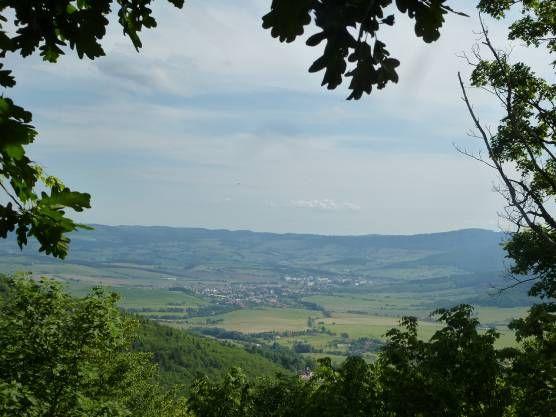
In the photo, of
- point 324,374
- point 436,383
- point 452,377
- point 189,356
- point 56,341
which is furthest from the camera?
point 189,356

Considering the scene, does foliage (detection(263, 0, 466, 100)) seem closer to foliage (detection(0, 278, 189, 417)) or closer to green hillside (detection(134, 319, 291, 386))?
foliage (detection(0, 278, 189, 417))

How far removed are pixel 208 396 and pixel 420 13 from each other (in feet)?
69.9

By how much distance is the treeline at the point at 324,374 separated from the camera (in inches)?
564

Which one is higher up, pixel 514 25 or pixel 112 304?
pixel 514 25

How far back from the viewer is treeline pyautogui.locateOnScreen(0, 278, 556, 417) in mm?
14328

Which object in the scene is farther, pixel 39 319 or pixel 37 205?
pixel 39 319

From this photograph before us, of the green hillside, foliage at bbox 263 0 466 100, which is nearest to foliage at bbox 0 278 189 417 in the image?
foliage at bbox 263 0 466 100

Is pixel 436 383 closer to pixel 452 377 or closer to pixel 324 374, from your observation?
pixel 452 377

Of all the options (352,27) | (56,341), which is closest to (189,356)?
(56,341)

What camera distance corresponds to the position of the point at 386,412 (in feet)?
56.8

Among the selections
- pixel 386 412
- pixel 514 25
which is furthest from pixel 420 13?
pixel 386 412

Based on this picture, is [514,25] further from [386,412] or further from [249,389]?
[249,389]

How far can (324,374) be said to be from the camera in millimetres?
20109

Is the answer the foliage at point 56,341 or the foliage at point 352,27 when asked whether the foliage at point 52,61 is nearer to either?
the foliage at point 352,27
